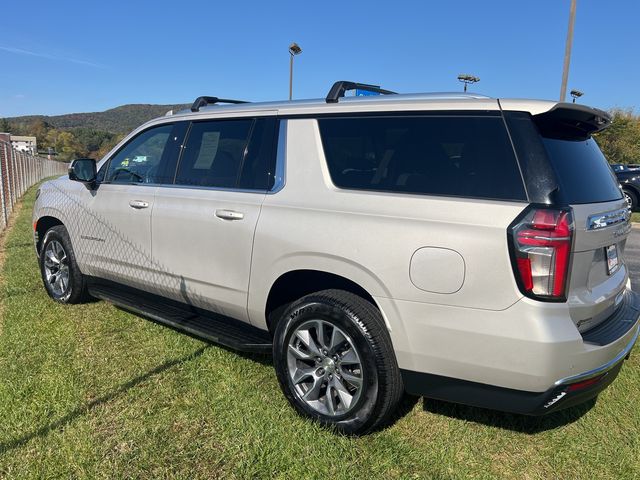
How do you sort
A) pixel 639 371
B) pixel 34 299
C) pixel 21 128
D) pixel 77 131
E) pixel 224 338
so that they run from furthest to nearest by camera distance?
pixel 21 128 → pixel 77 131 → pixel 34 299 → pixel 639 371 → pixel 224 338

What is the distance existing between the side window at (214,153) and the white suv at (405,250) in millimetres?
15

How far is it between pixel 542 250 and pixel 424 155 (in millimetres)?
792

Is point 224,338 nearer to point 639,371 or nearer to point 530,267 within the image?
point 530,267

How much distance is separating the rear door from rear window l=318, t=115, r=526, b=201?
1.89 feet

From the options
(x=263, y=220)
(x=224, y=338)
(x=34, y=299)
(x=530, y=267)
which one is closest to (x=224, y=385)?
(x=224, y=338)

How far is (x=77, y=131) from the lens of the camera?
340ft

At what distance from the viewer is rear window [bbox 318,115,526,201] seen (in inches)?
98.0

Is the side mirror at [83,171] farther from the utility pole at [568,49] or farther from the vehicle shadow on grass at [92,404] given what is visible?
the utility pole at [568,49]

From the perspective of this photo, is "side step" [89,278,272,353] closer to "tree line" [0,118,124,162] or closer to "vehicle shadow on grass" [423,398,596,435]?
"vehicle shadow on grass" [423,398,596,435]

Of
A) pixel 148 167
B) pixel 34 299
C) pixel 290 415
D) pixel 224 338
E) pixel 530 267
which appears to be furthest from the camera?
pixel 34 299

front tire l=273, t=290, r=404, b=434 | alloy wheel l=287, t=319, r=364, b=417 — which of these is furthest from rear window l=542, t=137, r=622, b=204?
alloy wheel l=287, t=319, r=364, b=417

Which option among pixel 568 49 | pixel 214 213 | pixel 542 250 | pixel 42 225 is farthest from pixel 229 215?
pixel 568 49

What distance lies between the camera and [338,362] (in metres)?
2.96

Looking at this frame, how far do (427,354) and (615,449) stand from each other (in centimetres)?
131
